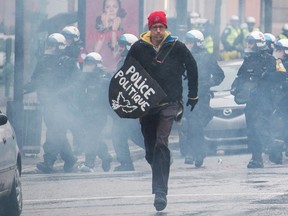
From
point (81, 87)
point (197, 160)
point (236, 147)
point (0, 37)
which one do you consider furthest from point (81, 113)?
point (0, 37)

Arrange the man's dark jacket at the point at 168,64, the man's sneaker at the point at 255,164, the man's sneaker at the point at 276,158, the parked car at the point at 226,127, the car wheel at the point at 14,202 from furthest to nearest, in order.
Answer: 1. the parked car at the point at 226,127
2. the man's sneaker at the point at 276,158
3. the man's sneaker at the point at 255,164
4. the man's dark jacket at the point at 168,64
5. the car wheel at the point at 14,202

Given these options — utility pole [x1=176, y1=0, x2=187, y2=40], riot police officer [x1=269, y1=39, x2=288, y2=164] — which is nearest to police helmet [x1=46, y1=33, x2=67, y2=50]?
riot police officer [x1=269, y1=39, x2=288, y2=164]

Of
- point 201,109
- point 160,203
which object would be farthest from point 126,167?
point 160,203

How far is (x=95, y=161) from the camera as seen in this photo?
1948 cm

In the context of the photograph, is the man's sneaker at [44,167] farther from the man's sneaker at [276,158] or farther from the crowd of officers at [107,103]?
the man's sneaker at [276,158]

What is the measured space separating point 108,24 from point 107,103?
387 cm

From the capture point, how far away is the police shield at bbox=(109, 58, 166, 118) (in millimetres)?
12047

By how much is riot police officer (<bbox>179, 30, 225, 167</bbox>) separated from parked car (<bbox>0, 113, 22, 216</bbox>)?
6579 mm

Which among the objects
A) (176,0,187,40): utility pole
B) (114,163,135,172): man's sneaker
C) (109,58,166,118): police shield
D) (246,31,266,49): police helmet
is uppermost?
(109,58,166,118): police shield

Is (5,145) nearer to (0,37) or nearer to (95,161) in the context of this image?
(95,161)

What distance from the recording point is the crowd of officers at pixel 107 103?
58.4 ft

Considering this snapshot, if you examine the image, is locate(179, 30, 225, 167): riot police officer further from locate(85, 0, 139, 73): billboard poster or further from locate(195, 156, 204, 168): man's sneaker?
locate(85, 0, 139, 73): billboard poster

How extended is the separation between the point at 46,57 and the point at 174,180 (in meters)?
3.21

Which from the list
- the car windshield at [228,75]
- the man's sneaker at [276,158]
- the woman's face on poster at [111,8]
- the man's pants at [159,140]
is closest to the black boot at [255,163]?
the man's sneaker at [276,158]
